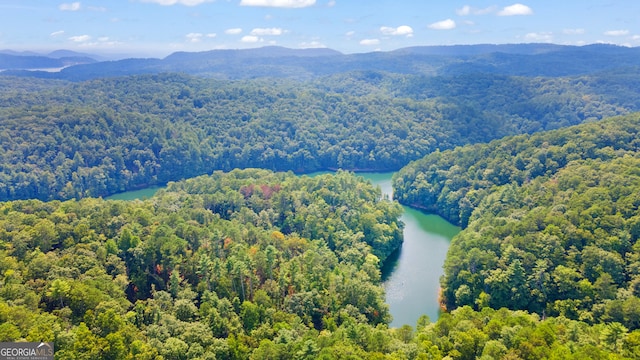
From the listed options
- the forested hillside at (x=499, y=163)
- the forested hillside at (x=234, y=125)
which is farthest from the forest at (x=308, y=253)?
the forested hillside at (x=234, y=125)

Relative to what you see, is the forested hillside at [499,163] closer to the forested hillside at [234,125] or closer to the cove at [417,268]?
the cove at [417,268]

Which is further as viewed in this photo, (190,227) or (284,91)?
(284,91)

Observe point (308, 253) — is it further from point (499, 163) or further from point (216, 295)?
point (499, 163)

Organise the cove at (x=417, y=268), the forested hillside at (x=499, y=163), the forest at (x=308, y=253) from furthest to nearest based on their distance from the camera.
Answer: the forested hillside at (x=499, y=163), the cove at (x=417, y=268), the forest at (x=308, y=253)

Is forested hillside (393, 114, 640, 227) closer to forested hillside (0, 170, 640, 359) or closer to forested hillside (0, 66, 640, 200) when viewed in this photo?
forested hillside (0, 170, 640, 359)

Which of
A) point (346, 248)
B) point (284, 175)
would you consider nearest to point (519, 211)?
point (346, 248)

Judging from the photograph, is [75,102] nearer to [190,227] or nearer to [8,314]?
[190,227]

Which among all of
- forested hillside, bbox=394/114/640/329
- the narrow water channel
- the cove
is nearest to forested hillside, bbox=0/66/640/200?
the cove
